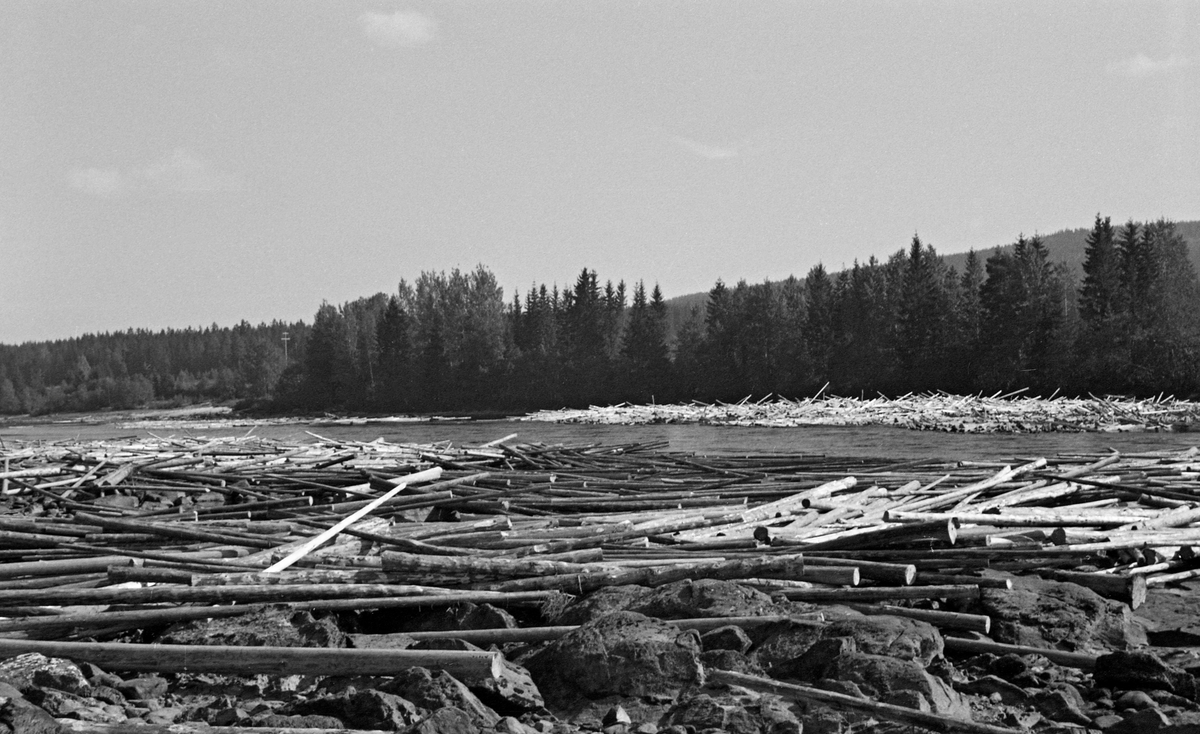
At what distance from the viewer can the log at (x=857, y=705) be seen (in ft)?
14.4

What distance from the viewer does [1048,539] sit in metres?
8.16

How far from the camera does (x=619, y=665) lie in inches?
215

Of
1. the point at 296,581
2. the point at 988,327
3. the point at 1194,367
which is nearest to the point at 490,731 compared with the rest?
the point at 296,581

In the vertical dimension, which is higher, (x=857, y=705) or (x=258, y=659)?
(x=258, y=659)

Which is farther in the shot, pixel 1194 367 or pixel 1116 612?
pixel 1194 367

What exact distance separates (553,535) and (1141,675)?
4574 millimetres

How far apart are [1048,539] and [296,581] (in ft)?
18.8

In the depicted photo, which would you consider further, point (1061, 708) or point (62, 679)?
point (62, 679)

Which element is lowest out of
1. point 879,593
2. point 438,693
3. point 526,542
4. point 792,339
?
point 438,693

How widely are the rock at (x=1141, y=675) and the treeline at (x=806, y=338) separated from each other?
5022cm

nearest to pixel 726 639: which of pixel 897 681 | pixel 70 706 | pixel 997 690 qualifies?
pixel 897 681

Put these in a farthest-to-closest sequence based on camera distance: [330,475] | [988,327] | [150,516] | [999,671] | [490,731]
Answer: [988,327], [330,475], [150,516], [999,671], [490,731]

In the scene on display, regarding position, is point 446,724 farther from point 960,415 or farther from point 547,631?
point 960,415

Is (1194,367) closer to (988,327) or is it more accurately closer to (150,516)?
(988,327)
